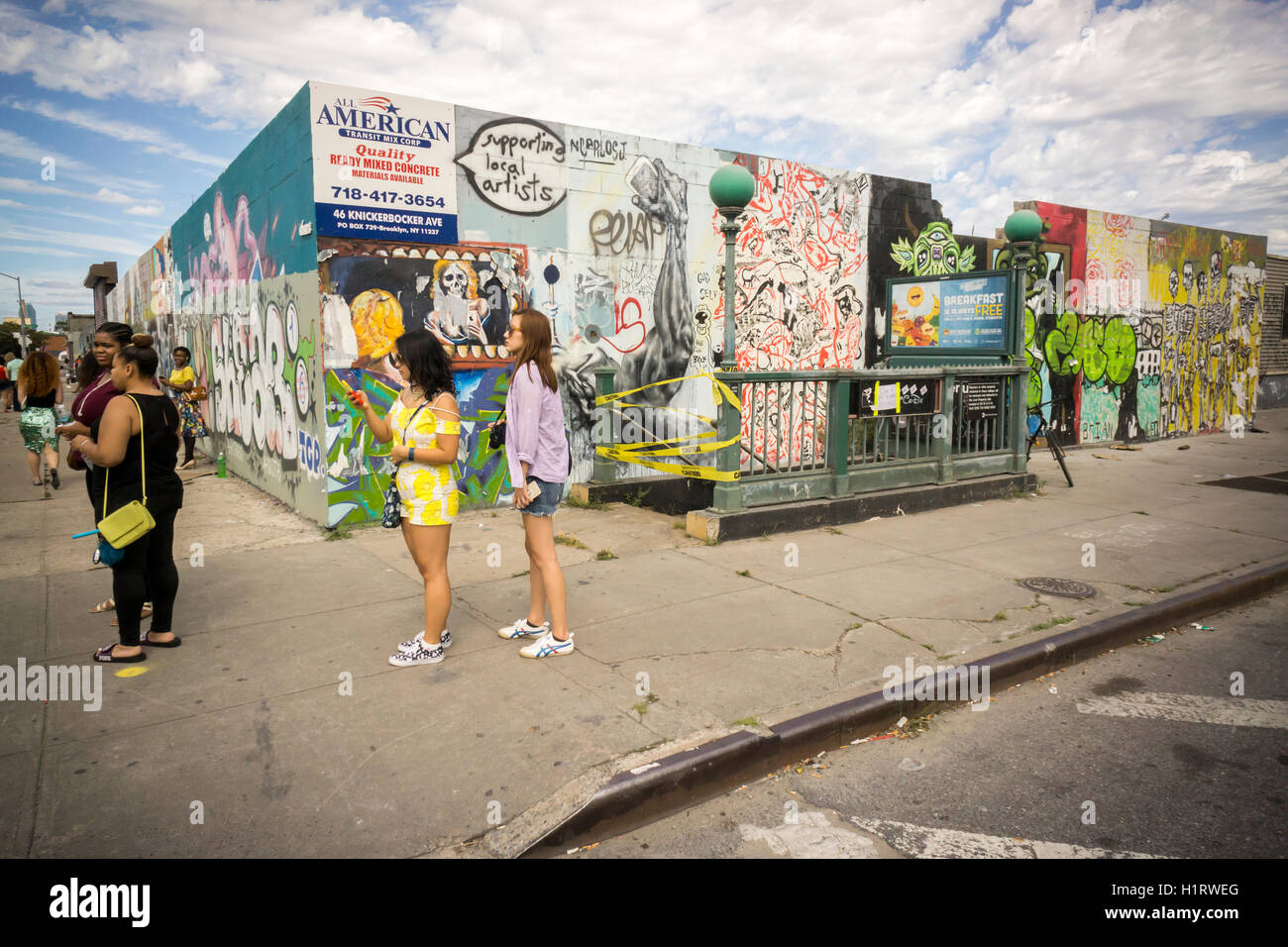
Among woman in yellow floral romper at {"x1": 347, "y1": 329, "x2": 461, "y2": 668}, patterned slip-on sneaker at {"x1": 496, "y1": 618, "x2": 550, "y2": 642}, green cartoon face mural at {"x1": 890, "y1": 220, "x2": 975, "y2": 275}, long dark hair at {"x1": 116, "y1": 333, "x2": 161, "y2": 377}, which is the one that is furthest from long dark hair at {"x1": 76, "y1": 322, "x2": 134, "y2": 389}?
green cartoon face mural at {"x1": 890, "y1": 220, "x2": 975, "y2": 275}

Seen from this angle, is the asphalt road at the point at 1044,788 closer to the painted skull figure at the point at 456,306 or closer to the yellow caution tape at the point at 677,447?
the yellow caution tape at the point at 677,447

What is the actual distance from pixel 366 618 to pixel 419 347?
6.53 feet

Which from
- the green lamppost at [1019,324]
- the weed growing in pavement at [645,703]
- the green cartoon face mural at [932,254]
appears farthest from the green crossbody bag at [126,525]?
the green cartoon face mural at [932,254]

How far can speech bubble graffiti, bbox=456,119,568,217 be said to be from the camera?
27.2ft

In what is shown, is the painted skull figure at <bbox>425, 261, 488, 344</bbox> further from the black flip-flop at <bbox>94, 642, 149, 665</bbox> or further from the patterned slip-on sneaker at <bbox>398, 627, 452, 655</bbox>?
the black flip-flop at <bbox>94, 642, 149, 665</bbox>

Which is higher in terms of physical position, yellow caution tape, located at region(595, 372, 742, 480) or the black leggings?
yellow caution tape, located at region(595, 372, 742, 480)

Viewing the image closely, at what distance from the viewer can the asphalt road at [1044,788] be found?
10.5 ft

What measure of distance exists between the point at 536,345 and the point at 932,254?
1026cm

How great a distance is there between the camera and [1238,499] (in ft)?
32.3

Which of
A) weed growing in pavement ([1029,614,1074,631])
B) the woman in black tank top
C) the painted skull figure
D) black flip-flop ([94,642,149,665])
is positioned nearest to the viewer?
the woman in black tank top

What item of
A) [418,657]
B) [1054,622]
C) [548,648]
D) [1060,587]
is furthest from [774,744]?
[1060,587]

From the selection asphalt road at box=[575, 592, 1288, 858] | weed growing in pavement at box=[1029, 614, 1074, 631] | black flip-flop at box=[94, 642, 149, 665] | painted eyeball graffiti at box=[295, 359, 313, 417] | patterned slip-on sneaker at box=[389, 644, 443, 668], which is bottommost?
asphalt road at box=[575, 592, 1288, 858]
